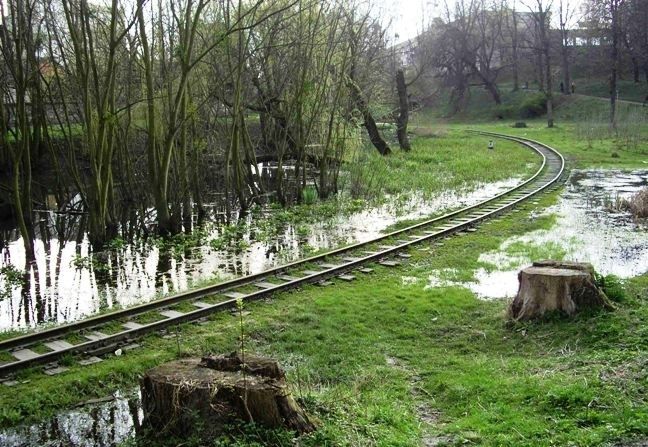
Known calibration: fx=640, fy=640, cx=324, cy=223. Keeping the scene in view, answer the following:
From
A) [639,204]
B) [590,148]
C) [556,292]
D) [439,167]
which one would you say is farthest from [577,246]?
[590,148]

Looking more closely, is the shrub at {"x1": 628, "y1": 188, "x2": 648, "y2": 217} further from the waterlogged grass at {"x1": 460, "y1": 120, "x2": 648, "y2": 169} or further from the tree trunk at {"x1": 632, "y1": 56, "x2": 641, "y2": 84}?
the tree trunk at {"x1": 632, "y1": 56, "x2": 641, "y2": 84}

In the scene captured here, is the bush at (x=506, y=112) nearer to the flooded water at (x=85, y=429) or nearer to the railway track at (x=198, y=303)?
the railway track at (x=198, y=303)

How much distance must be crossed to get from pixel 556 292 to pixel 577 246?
559 centimetres

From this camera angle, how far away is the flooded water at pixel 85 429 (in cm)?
591

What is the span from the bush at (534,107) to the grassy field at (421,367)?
5183cm

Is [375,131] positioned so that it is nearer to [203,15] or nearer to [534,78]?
[203,15]

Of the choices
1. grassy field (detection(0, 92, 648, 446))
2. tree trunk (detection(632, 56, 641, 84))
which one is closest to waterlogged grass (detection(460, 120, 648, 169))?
tree trunk (detection(632, 56, 641, 84))

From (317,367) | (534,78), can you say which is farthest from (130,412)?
(534,78)

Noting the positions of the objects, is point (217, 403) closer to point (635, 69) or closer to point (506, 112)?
point (506, 112)

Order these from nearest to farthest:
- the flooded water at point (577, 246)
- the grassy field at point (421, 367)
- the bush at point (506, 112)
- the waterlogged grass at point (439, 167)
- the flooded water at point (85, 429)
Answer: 1. the grassy field at point (421, 367)
2. the flooded water at point (85, 429)
3. the flooded water at point (577, 246)
4. the waterlogged grass at point (439, 167)
5. the bush at point (506, 112)

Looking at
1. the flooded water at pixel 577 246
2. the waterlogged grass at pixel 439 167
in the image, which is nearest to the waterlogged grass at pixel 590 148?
the waterlogged grass at pixel 439 167

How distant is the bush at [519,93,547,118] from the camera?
60.2 meters

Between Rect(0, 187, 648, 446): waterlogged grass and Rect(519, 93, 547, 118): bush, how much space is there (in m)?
53.0

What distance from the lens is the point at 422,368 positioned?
7.71 metres
